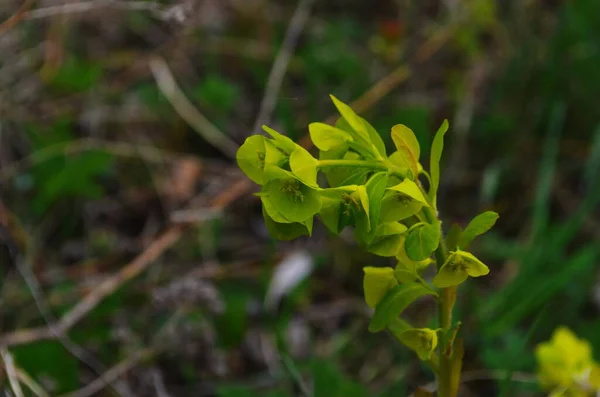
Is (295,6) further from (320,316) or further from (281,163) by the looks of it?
(281,163)

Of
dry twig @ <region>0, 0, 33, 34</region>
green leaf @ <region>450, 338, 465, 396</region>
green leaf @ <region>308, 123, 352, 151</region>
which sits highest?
dry twig @ <region>0, 0, 33, 34</region>

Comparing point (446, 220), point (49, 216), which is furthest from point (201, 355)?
A: point (446, 220)

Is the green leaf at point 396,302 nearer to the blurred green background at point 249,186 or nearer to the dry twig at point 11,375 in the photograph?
the blurred green background at point 249,186

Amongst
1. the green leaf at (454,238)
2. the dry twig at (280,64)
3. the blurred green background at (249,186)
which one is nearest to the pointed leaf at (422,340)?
the green leaf at (454,238)

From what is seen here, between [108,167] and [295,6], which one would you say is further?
[295,6]

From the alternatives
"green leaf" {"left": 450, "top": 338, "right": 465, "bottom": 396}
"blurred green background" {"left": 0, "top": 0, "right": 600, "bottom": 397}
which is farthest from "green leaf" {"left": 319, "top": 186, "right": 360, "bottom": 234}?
"blurred green background" {"left": 0, "top": 0, "right": 600, "bottom": 397}

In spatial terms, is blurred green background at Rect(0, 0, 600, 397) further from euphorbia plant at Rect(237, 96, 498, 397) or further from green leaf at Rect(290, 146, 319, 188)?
green leaf at Rect(290, 146, 319, 188)
